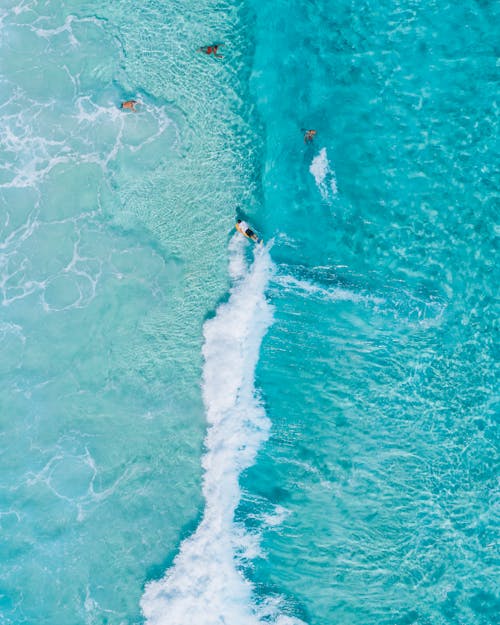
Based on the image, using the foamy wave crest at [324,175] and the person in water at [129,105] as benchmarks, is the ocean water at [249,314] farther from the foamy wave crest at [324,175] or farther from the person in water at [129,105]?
the person in water at [129,105]

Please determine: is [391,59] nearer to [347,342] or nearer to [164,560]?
[347,342]

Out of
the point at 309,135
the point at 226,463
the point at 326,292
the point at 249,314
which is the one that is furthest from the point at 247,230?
the point at 226,463

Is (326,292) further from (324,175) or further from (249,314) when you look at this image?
(324,175)

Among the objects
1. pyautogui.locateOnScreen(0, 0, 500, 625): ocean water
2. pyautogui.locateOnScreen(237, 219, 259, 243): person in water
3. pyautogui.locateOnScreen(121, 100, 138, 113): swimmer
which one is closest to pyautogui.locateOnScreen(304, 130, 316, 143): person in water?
pyautogui.locateOnScreen(0, 0, 500, 625): ocean water

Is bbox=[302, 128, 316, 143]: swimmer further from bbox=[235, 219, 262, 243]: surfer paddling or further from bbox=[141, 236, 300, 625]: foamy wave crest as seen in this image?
bbox=[141, 236, 300, 625]: foamy wave crest

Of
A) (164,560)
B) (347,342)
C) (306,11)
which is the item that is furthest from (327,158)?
(164,560)
